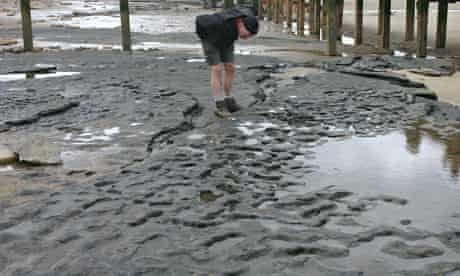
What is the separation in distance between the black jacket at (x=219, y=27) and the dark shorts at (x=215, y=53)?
59 millimetres

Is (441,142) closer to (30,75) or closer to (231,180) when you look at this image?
(231,180)

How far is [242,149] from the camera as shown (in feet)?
17.0

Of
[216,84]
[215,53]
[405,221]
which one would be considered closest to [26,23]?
[215,53]

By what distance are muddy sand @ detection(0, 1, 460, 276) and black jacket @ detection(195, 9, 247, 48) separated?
0.82 metres

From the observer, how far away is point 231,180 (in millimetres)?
4348

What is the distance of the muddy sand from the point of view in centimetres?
311

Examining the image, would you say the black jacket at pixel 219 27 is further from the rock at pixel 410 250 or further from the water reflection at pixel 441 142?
the rock at pixel 410 250

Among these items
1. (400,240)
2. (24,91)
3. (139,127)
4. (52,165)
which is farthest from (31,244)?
(24,91)

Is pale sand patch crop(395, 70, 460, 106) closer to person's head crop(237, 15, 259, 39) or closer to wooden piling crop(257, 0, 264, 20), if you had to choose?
person's head crop(237, 15, 259, 39)

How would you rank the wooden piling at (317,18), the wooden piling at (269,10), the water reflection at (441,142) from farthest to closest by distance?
the wooden piling at (269,10) → the wooden piling at (317,18) → the water reflection at (441,142)

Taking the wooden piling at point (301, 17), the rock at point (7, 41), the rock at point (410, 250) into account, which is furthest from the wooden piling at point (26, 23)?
the rock at point (410, 250)

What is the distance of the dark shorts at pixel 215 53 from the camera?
647 centimetres

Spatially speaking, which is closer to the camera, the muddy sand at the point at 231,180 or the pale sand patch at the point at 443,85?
the muddy sand at the point at 231,180

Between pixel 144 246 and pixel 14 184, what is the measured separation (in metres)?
1.53
